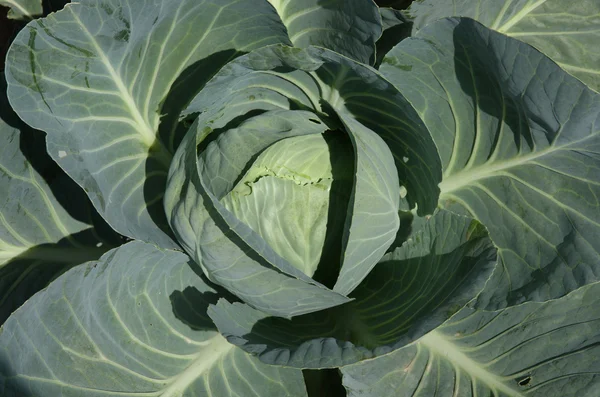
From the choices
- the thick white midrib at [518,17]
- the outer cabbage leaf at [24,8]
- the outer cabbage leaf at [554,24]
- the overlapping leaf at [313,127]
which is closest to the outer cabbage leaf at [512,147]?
the overlapping leaf at [313,127]

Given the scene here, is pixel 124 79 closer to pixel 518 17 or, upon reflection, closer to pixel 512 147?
pixel 512 147

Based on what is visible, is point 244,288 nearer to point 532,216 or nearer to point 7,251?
point 532,216

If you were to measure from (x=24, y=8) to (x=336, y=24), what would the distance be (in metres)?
1.48

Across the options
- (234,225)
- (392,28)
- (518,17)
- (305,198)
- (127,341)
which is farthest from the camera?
(392,28)

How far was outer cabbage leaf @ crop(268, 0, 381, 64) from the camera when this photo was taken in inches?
76.4

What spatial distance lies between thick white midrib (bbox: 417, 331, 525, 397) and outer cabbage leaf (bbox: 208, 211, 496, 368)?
228 millimetres

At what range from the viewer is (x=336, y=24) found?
2.06m

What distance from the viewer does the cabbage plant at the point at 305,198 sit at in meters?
1.78

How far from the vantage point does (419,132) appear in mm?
1861

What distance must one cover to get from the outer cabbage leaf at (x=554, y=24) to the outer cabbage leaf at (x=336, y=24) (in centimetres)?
38

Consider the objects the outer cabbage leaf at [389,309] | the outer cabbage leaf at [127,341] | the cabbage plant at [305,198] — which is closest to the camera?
the outer cabbage leaf at [389,309]

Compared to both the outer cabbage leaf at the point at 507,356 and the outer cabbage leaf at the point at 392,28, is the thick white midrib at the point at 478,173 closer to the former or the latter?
the outer cabbage leaf at the point at 507,356

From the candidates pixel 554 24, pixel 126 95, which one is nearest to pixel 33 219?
pixel 126 95

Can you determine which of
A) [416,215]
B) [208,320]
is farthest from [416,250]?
[208,320]
